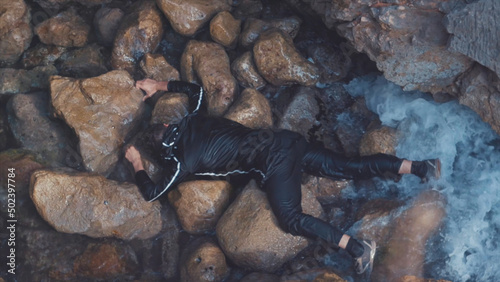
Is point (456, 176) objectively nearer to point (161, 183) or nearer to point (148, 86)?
point (161, 183)

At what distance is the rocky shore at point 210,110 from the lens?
6168mm

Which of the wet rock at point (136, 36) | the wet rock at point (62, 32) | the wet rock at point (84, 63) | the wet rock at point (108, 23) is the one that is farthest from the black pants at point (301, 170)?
the wet rock at point (62, 32)

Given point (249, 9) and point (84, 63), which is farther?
point (249, 9)

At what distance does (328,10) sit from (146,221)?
4.25 metres

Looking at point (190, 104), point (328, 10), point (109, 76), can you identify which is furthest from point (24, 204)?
point (328, 10)

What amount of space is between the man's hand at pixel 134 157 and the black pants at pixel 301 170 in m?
2.00

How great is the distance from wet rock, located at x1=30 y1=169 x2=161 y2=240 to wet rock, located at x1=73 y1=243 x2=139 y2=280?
0.71 ft

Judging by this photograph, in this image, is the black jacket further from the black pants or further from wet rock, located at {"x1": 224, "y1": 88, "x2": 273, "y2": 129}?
wet rock, located at {"x1": 224, "y1": 88, "x2": 273, "y2": 129}

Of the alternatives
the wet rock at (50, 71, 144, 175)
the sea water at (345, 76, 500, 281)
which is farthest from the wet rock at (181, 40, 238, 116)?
the sea water at (345, 76, 500, 281)

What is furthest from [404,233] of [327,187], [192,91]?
[192,91]

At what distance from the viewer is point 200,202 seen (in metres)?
6.66

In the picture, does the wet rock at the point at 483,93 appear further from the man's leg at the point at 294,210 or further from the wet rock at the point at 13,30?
the wet rock at the point at 13,30

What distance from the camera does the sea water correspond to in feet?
20.2

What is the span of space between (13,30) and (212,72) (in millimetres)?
3907
